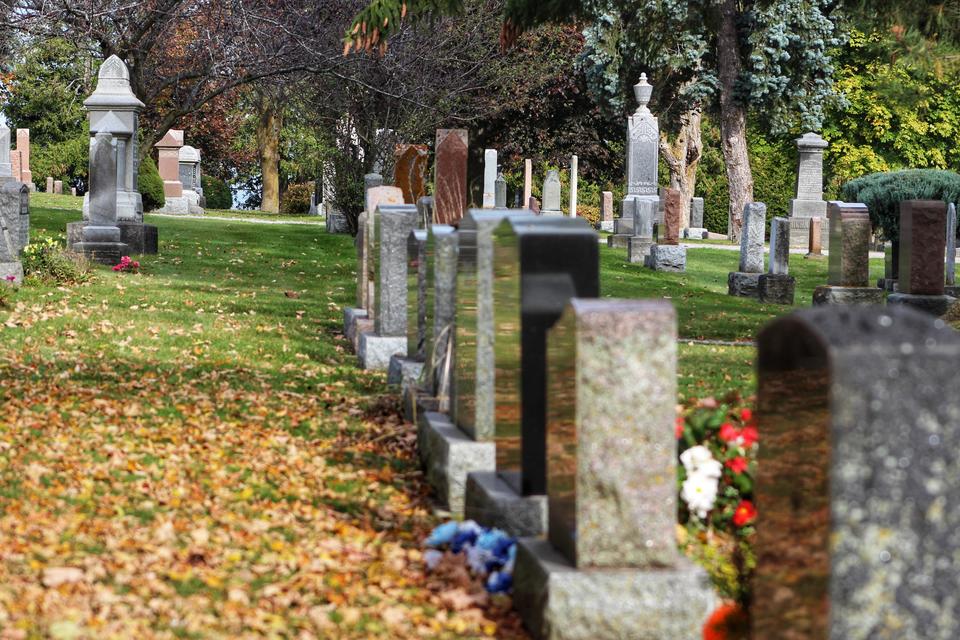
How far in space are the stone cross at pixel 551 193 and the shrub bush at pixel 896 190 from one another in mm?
7628

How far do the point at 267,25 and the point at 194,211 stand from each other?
15.2 metres

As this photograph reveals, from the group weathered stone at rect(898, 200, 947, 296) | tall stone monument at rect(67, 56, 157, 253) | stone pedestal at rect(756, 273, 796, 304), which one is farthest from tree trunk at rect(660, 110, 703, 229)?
weathered stone at rect(898, 200, 947, 296)

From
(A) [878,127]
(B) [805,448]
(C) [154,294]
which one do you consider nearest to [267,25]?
(C) [154,294]

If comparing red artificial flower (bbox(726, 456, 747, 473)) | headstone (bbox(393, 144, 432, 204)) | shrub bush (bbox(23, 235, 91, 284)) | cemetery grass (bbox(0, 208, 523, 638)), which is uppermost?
headstone (bbox(393, 144, 432, 204))

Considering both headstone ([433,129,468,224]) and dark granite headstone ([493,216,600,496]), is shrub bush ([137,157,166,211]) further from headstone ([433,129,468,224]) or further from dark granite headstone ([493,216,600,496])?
dark granite headstone ([493,216,600,496])

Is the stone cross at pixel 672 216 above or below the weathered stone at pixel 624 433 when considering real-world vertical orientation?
above

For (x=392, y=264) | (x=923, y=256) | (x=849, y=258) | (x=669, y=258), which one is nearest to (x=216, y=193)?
(x=669, y=258)

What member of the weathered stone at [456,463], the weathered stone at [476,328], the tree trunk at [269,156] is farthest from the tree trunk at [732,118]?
the weathered stone at [456,463]

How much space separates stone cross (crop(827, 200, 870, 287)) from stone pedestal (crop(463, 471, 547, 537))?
12846 mm

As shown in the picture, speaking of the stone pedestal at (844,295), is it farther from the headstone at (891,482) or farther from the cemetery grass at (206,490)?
the headstone at (891,482)

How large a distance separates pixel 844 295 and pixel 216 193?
42.9 metres

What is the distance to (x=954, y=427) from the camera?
3.08 meters

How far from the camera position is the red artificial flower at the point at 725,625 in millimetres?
4465

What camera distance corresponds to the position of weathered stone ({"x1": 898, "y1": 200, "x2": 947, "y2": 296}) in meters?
16.8
